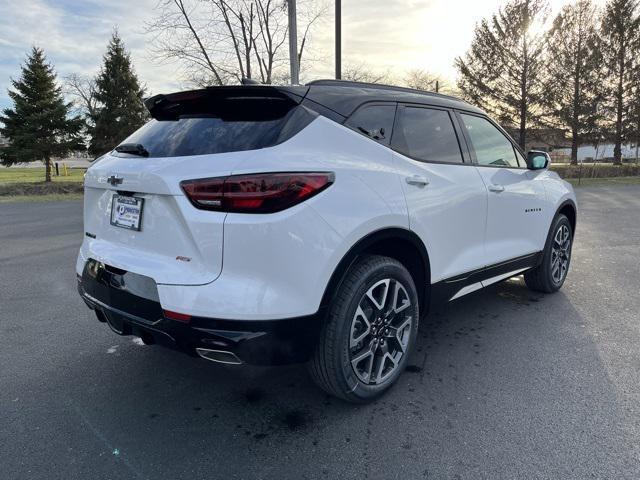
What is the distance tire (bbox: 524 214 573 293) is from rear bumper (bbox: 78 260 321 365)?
10.3 ft

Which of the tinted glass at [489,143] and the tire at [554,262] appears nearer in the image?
the tinted glass at [489,143]

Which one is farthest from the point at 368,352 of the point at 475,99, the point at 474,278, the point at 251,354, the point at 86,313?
the point at 475,99

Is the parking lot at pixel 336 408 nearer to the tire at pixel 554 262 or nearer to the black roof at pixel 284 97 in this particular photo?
the tire at pixel 554 262

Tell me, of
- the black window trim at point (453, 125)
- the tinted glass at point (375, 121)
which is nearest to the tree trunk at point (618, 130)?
the black window trim at point (453, 125)

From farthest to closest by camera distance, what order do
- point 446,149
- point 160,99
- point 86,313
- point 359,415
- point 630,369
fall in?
point 86,313
point 446,149
point 630,369
point 160,99
point 359,415

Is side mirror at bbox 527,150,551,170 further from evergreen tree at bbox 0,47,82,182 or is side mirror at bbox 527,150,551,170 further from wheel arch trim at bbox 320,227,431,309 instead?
evergreen tree at bbox 0,47,82,182

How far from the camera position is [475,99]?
36.9 meters

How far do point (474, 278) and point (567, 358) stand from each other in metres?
0.81

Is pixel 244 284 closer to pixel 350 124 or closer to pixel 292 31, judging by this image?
pixel 350 124

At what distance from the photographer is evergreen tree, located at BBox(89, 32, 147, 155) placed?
29266mm

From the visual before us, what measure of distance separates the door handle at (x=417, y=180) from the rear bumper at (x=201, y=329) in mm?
1010

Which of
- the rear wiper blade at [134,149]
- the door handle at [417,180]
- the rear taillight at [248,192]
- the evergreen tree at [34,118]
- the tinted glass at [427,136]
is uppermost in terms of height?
the evergreen tree at [34,118]

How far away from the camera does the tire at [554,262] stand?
14.7ft

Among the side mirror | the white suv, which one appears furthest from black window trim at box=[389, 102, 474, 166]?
the side mirror
